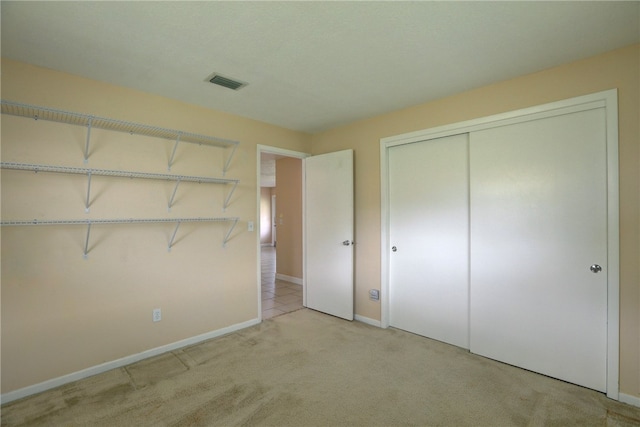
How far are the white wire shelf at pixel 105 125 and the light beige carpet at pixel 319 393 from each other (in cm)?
179

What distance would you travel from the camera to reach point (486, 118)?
8.79ft

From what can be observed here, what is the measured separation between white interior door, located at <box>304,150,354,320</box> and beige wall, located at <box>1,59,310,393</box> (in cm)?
100

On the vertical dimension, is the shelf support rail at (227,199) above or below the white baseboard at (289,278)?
above

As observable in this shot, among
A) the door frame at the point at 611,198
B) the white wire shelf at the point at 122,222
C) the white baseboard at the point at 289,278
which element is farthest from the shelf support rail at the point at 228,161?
the white baseboard at the point at 289,278

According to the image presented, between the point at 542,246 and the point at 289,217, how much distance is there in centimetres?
417

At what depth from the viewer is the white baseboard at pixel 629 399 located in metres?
2.02

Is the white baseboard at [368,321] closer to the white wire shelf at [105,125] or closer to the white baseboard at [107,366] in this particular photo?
the white baseboard at [107,366]

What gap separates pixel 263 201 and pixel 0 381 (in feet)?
32.6

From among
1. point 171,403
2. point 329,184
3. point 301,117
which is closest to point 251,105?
point 301,117

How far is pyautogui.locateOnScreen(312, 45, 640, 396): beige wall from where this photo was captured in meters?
2.04

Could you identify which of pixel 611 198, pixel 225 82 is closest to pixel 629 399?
pixel 611 198

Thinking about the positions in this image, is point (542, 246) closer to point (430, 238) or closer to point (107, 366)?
point (430, 238)

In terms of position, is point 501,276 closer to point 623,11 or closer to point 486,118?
point 486,118

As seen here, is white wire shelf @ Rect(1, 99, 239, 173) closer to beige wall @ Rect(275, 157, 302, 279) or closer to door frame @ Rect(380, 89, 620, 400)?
beige wall @ Rect(275, 157, 302, 279)
